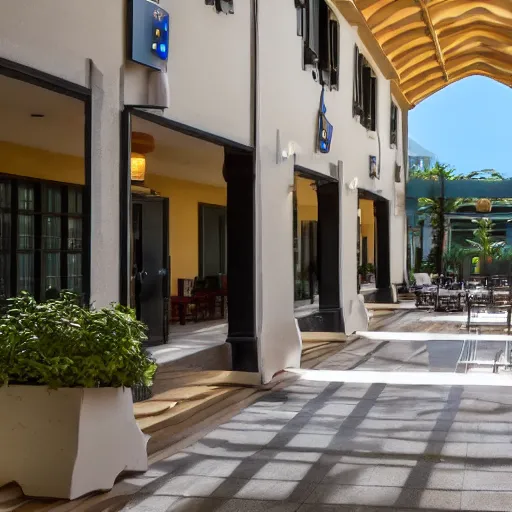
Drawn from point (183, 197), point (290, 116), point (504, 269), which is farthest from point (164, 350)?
point (504, 269)

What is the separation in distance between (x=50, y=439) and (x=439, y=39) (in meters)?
17.3

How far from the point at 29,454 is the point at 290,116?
22.7 ft

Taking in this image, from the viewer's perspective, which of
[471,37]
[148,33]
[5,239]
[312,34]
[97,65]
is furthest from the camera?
[471,37]

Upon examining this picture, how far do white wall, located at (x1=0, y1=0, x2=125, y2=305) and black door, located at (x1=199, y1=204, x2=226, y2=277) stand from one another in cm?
1109

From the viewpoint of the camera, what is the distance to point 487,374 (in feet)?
32.8

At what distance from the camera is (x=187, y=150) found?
1252cm

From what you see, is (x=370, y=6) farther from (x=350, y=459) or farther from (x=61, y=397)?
(x=61, y=397)

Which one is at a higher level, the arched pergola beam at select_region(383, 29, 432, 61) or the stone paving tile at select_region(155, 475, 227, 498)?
the arched pergola beam at select_region(383, 29, 432, 61)

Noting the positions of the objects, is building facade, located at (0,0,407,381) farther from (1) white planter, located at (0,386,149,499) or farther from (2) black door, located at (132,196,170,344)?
(1) white planter, located at (0,386,149,499)

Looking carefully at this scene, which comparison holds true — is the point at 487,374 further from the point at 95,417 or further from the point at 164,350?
the point at 95,417

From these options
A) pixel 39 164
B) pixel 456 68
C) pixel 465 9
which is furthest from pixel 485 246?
pixel 39 164

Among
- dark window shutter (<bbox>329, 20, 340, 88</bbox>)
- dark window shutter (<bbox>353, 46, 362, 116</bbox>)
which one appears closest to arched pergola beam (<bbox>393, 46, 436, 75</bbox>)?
dark window shutter (<bbox>353, 46, 362, 116</bbox>)

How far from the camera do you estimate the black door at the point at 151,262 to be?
11570 mm

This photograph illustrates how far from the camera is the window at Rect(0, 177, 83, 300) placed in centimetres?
1042
